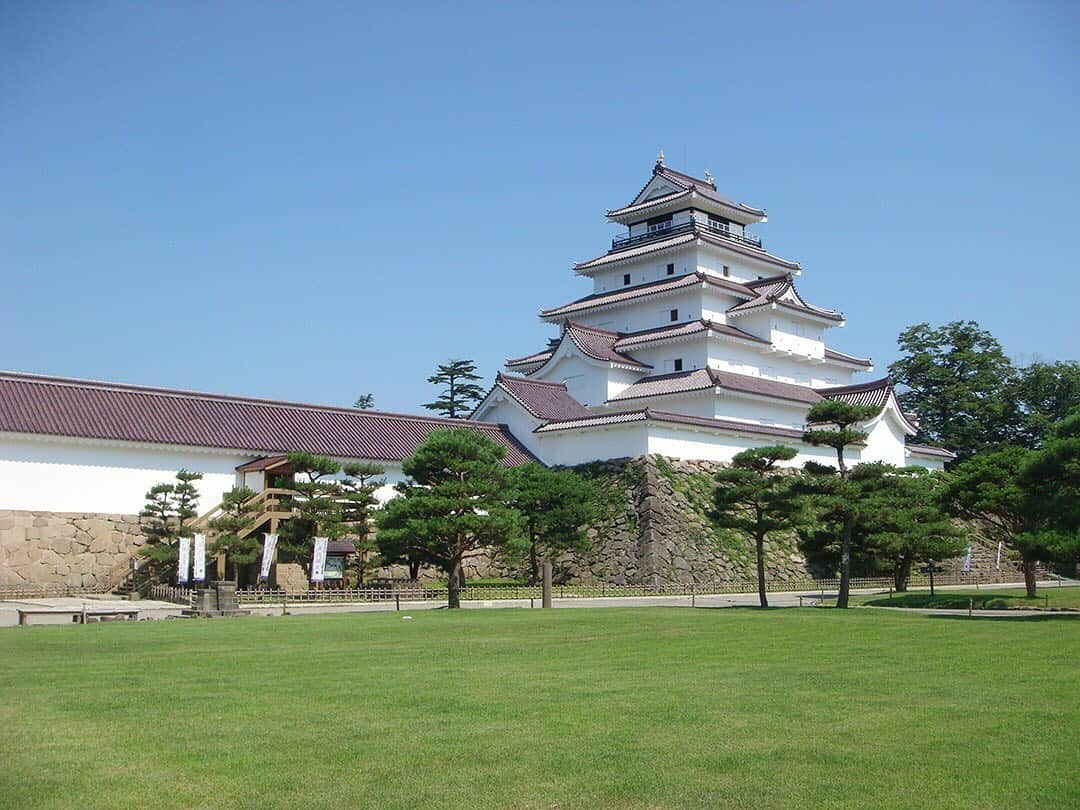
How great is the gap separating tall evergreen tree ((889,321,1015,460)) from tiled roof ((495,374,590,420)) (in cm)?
2536

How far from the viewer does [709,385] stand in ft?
134

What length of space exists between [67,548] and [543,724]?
2612 cm

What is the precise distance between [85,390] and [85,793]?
29048 mm

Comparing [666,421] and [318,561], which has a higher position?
[666,421]

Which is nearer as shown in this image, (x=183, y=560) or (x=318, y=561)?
(x=183, y=560)

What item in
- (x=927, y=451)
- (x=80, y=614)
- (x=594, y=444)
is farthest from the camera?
(x=927, y=451)

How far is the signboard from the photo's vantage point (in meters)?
30.6

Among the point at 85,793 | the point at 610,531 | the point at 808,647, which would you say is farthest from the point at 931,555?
the point at 85,793

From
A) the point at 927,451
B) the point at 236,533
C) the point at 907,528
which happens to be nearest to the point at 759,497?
the point at 907,528

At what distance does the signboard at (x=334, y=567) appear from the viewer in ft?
100

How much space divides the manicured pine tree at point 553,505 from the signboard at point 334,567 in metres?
5.58

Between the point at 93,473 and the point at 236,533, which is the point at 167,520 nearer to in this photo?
the point at 93,473

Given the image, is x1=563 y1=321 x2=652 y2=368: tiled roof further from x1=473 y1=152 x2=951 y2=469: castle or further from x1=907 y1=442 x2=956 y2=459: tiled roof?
x1=907 y1=442 x2=956 y2=459: tiled roof

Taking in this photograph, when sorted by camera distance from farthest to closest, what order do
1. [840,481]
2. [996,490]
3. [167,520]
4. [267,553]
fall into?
[167,520]
[267,553]
[996,490]
[840,481]
